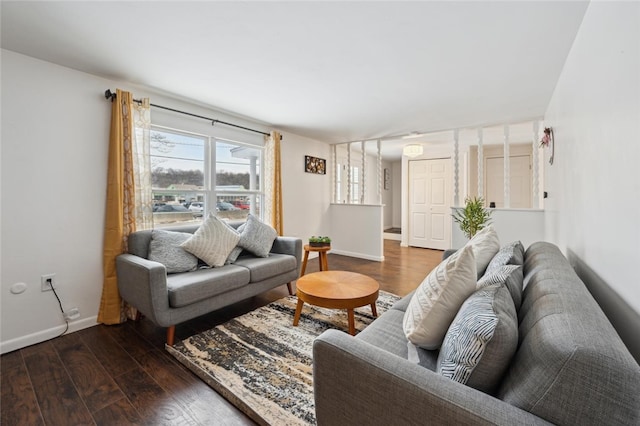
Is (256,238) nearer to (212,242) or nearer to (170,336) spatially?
(212,242)

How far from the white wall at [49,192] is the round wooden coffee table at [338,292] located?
1.92 metres

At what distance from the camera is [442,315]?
1113 mm

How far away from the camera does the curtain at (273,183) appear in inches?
160

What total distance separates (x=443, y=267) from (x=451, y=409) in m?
0.58

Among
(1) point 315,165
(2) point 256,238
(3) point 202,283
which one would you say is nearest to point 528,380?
(3) point 202,283

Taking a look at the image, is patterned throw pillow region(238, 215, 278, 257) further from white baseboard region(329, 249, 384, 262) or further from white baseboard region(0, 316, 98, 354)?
white baseboard region(329, 249, 384, 262)

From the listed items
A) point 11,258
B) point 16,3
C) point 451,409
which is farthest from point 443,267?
point 11,258

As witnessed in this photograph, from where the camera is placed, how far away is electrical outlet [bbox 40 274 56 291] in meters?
2.22

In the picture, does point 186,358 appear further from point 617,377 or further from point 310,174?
point 310,174

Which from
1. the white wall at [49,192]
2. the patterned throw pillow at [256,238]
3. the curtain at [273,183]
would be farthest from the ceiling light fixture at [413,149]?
the white wall at [49,192]

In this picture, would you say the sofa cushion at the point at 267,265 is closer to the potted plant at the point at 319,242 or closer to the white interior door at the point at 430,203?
the potted plant at the point at 319,242

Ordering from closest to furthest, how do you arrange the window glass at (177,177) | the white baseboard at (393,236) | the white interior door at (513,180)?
1. the window glass at (177,177)
2. the white interior door at (513,180)
3. the white baseboard at (393,236)

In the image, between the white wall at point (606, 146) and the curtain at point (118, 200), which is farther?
the curtain at point (118, 200)

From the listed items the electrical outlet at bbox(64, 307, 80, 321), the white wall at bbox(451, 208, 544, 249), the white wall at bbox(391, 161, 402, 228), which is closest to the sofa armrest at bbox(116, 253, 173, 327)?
the electrical outlet at bbox(64, 307, 80, 321)
